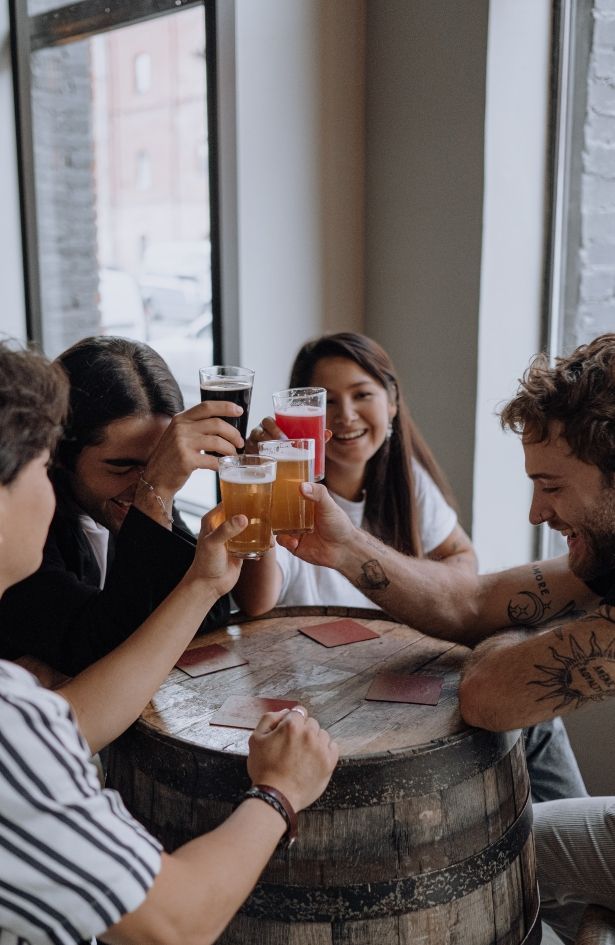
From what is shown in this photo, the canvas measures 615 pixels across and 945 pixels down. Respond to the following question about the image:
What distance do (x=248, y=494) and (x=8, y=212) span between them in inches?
109

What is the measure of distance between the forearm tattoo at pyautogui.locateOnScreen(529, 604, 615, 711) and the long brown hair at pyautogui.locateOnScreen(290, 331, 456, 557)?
1007mm

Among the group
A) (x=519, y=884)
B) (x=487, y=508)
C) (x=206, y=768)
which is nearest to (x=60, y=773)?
(x=206, y=768)

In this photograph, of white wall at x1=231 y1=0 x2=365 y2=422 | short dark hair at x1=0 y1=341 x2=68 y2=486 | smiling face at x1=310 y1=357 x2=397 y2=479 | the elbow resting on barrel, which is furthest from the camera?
white wall at x1=231 y1=0 x2=365 y2=422

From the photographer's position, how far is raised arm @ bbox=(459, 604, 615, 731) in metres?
→ 1.36

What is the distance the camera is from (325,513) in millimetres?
1773

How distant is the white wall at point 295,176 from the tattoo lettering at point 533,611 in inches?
54.3

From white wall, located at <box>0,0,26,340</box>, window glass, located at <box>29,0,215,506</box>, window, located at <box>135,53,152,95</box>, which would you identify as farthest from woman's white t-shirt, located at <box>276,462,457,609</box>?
window, located at <box>135,53,152,95</box>

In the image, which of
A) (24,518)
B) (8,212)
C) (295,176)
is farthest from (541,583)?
(8,212)

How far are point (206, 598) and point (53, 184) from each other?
3.01 metres

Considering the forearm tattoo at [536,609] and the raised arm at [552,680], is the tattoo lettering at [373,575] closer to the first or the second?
the forearm tattoo at [536,609]

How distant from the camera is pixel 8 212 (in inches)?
147

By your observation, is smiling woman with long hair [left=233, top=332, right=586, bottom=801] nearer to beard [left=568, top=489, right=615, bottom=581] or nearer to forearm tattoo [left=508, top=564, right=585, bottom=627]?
forearm tattoo [left=508, top=564, right=585, bottom=627]

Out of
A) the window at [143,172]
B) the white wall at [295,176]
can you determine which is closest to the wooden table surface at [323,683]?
the white wall at [295,176]

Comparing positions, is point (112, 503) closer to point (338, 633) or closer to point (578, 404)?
point (338, 633)
